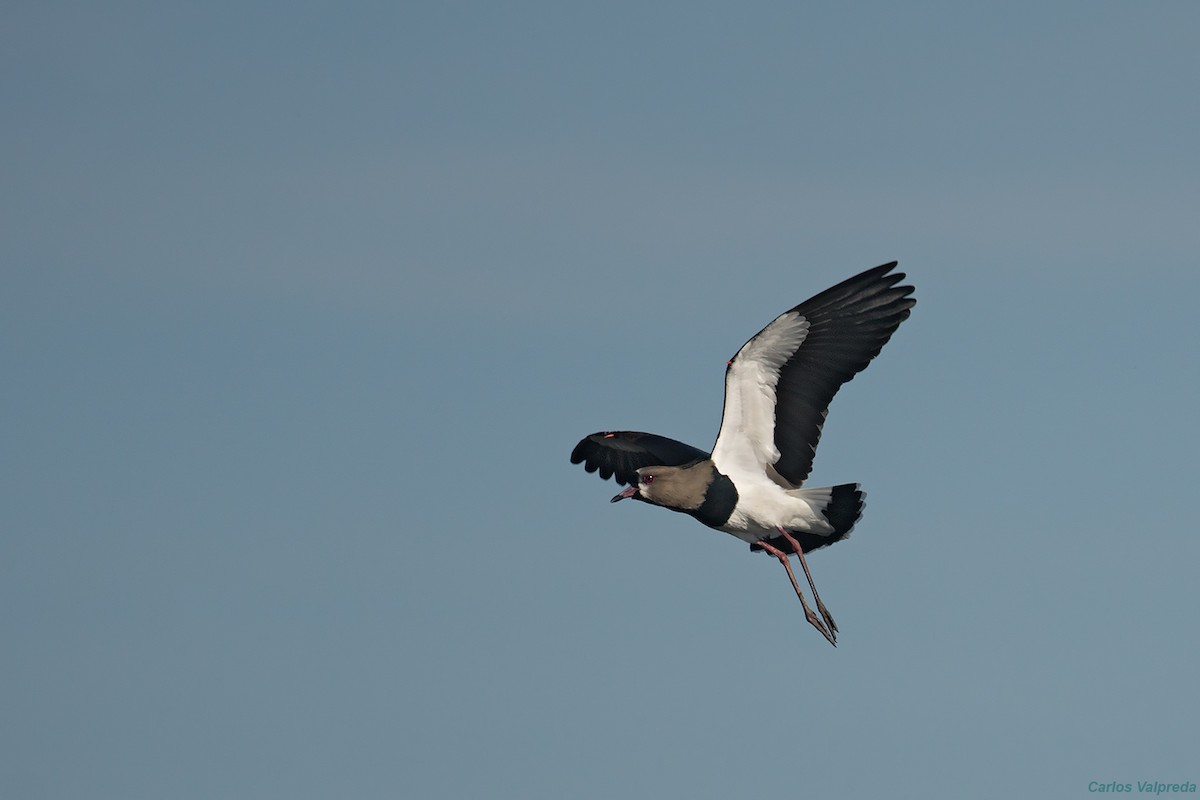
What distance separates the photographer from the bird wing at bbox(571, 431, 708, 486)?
33562mm

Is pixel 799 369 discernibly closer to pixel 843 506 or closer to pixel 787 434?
pixel 787 434

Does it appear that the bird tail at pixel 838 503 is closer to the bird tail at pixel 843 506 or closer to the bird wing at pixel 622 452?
the bird tail at pixel 843 506

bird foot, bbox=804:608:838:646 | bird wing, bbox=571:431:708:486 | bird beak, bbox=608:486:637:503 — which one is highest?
bird wing, bbox=571:431:708:486

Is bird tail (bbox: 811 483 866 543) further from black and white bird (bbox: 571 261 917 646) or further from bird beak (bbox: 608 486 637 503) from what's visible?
bird beak (bbox: 608 486 637 503)

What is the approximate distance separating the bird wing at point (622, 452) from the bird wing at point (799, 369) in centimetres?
268

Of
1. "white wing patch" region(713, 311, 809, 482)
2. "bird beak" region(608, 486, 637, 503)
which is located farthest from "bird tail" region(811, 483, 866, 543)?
"bird beak" region(608, 486, 637, 503)

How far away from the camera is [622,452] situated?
3394 centimetres

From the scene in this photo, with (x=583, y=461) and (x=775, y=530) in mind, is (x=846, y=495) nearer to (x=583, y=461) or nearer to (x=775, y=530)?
(x=775, y=530)

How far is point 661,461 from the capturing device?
33.3 metres

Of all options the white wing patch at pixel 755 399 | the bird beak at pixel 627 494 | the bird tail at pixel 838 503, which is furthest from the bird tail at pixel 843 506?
the bird beak at pixel 627 494

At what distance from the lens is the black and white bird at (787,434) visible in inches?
1163

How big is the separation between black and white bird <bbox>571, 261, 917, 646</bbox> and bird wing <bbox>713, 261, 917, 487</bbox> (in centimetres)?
2

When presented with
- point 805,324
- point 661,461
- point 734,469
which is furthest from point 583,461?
point 805,324

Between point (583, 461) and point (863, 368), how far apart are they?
257 inches
